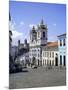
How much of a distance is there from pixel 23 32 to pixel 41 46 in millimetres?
223

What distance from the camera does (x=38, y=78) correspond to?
1849mm

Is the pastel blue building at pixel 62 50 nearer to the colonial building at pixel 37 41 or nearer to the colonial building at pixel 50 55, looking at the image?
the colonial building at pixel 50 55

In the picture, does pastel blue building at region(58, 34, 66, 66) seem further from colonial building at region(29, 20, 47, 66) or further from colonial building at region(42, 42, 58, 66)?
colonial building at region(29, 20, 47, 66)

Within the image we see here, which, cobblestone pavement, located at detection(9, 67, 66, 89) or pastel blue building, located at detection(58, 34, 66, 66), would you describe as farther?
pastel blue building, located at detection(58, 34, 66, 66)

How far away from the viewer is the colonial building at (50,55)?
1881 millimetres

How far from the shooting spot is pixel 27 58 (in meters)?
1.82

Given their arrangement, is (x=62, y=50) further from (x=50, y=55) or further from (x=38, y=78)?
(x=38, y=78)

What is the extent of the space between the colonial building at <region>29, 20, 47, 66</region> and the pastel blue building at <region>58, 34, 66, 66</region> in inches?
6.0

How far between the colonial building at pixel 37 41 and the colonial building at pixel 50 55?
40 mm

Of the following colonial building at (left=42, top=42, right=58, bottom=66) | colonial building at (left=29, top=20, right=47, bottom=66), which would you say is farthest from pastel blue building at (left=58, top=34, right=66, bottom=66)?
colonial building at (left=29, top=20, right=47, bottom=66)

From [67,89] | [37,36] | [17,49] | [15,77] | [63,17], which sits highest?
[63,17]

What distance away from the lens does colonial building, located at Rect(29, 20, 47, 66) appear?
1841 millimetres

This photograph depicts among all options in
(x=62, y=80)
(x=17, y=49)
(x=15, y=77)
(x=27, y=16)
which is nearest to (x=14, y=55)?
(x=17, y=49)

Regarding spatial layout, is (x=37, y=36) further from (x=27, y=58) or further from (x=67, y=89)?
(x=67, y=89)
